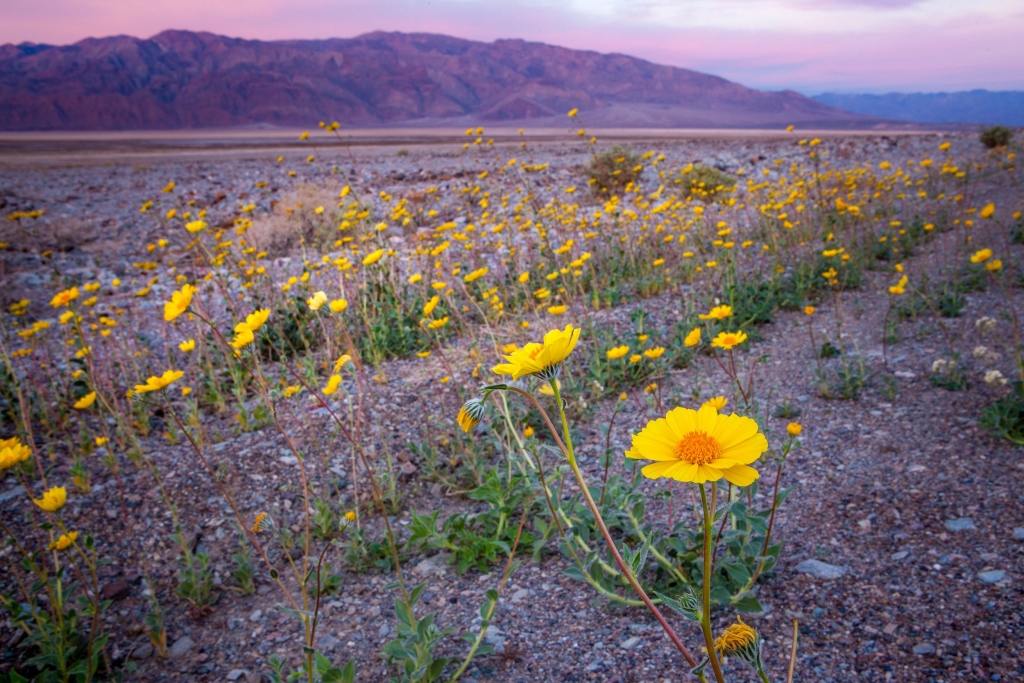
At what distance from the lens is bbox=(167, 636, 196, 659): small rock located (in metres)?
2.06

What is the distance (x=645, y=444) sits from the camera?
108 centimetres

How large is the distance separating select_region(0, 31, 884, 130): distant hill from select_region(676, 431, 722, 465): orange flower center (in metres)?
99.6

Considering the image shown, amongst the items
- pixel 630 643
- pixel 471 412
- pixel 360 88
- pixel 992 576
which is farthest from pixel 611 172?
pixel 360 88

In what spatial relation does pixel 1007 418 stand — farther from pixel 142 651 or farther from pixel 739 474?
pixel 142 651

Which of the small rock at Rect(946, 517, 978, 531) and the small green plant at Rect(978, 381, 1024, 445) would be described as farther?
the small green plant at Rect(978, 381, 1024, 445)

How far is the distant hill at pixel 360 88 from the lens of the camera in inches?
4247

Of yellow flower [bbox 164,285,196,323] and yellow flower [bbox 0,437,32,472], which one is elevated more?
yellow flower [bbox 164,285,196,323]

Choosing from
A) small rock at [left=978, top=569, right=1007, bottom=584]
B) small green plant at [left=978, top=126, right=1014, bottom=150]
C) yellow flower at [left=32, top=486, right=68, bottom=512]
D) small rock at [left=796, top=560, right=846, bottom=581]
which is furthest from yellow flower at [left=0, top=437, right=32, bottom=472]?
small green plant at [left=978, top=126, right=1014, bottom=150]

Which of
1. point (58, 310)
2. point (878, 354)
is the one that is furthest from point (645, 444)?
point (58, 310)

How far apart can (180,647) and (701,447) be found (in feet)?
7.02

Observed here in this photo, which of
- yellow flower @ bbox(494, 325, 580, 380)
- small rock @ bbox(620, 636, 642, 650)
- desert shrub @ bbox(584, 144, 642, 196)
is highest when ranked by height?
desert shrub @ bbox(584, 144, 642, 196)

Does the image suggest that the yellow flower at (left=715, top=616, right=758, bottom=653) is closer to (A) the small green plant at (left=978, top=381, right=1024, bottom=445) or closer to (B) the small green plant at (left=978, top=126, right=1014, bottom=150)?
(A) the small green plant at (left=978, top=381, right=1024, bottom=445)

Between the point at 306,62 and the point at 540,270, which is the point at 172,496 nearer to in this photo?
the point at 540,270

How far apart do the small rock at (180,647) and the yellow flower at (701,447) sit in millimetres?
1987
